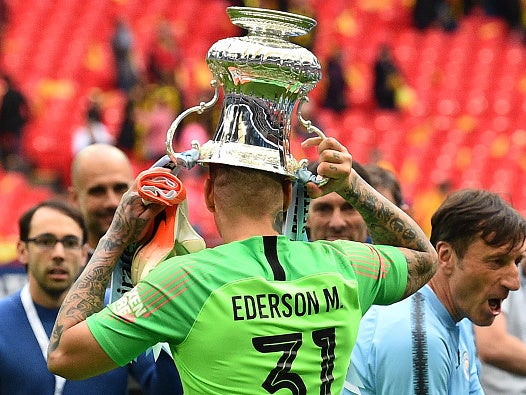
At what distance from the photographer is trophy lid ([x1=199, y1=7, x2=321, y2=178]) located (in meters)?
3.04

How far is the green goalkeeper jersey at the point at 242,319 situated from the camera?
2.88 meters

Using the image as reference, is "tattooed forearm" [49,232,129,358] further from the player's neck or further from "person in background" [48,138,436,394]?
the player's neck

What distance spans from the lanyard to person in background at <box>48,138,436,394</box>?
157cm

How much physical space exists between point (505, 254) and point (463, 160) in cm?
1342

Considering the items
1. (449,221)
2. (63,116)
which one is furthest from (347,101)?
(449,221)

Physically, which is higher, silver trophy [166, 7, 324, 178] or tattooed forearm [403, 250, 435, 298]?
silver trophy [166, 7, 324, 178]

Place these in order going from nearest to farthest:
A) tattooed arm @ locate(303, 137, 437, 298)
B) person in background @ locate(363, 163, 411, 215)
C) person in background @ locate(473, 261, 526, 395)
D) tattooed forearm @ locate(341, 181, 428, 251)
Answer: tattooed arm @ locate(303, 137, 437, 298) < tattooed forearm @ locate(341, 181, 428, 251) < person in background @ locate(473, 261, 526, 395) < person in background @ locate(363, 163, 411, 215)

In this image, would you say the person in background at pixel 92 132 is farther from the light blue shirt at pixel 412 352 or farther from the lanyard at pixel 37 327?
the light blue shirt at pixel 412 352

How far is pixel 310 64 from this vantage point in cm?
313

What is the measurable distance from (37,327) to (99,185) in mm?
1101

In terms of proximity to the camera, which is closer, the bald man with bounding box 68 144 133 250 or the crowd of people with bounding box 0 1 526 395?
the crowd of people with bounding box 0 1 526 395

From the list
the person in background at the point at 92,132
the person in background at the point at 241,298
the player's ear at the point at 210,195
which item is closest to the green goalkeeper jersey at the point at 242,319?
the person in background at the point at 241,298

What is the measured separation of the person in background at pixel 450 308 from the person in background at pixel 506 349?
109 cm

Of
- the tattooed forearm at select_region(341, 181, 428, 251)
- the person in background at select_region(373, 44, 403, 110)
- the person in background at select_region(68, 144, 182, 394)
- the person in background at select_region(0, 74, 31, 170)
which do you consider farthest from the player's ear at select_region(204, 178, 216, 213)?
the person in background at select_region(373, 44, 403, 110)
